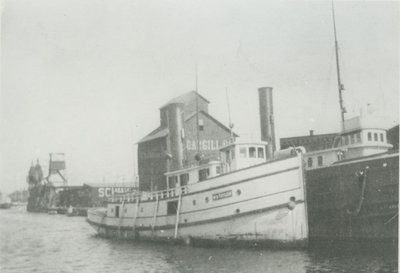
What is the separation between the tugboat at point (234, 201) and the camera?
15852 millimetres

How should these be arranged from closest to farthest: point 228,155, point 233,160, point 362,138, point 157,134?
point 362,138, point 233,160, point 228,155, point 157,134

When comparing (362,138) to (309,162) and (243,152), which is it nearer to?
(309,162)

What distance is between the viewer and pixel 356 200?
16.3m

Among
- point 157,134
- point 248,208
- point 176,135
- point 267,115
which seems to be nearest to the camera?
point 248,208

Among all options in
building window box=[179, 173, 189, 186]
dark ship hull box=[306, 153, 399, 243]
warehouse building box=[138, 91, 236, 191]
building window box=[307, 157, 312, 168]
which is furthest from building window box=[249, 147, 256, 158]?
warehouse building box=[138, 91, 236, 191]

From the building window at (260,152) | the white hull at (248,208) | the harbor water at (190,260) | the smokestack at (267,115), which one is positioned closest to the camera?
the harbor water at (190,260)

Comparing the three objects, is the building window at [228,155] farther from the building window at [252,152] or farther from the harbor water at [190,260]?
the harbor water at [190,260]

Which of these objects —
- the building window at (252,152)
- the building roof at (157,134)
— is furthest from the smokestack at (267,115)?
the building roof at (157,134)

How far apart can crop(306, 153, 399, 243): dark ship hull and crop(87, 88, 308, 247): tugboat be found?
189 centimetres

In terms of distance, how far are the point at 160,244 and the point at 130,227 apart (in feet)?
9.94

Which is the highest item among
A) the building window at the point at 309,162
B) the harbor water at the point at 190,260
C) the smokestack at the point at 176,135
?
the smokestack at the point at 176,135

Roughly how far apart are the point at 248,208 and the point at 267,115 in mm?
6399

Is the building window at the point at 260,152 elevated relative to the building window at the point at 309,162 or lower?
elevated

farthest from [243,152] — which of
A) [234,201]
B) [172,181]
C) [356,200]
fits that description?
[172,181]
